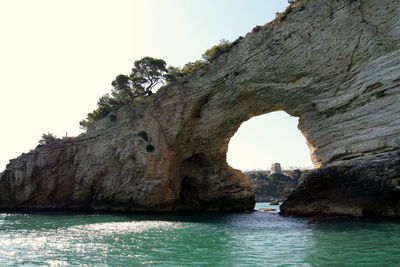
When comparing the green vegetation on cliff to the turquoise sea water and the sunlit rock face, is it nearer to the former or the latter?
the sunlit rock face

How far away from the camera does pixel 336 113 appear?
2377cm

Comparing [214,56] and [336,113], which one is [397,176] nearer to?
[336,113]

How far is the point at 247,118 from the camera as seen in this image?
32125 millimetres

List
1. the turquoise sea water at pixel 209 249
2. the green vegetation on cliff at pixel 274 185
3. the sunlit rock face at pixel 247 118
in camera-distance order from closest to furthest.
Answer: the turquoise sea water at pixel 209 249 → the sunlit rock face at pixel 247 118 → the green vegetation on cliff at pixel 274 185

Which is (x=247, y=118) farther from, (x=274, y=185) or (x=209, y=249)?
(x=274, y=185)

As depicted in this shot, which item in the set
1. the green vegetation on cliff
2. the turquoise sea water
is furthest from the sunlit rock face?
the green vegetation on cliff

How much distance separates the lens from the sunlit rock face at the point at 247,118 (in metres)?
20.5

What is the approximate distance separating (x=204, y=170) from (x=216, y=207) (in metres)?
4.69

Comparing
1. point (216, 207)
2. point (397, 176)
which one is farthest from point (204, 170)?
point (397, 176)

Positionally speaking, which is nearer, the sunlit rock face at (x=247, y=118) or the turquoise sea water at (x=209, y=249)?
the turquoise sea water at (x=209, y=249)

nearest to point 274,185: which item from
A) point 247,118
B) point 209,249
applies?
point 247,118

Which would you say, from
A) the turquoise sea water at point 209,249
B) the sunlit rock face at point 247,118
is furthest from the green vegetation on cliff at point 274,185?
the turquoise sea water at point 209,249

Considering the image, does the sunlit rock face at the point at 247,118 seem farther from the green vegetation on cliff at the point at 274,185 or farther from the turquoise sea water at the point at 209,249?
the green vegetation on cliff at the point at 274,185

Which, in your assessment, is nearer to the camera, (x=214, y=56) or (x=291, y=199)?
(x=291, y=199)
